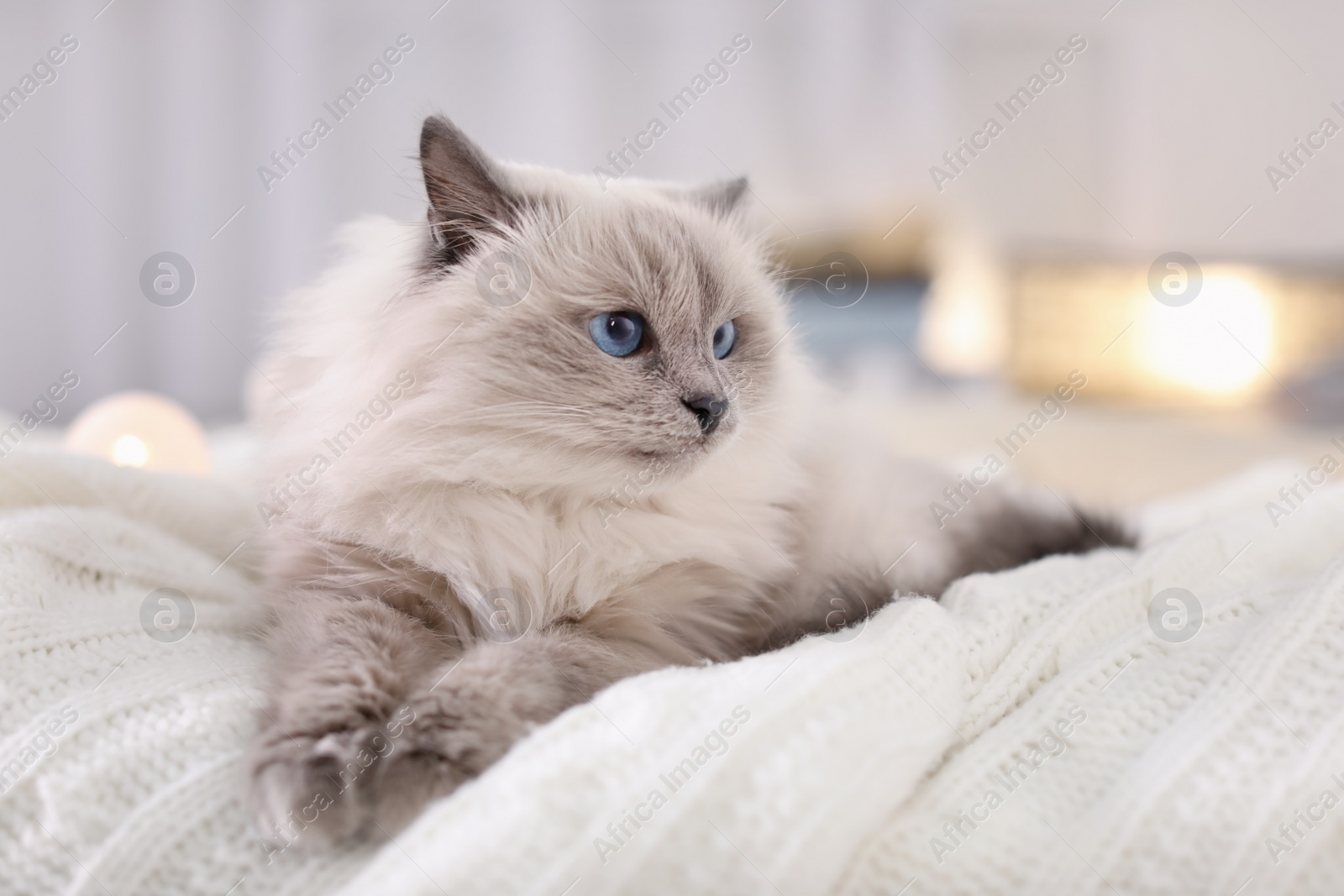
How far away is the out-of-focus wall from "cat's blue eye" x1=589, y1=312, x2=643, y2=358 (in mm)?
3640

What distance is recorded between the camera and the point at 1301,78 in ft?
16.7

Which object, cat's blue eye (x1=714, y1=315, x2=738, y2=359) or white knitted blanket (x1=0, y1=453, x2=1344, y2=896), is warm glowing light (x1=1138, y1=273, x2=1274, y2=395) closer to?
white knitted blanket (x1=0, y1=453, x2=1344, y2=896)

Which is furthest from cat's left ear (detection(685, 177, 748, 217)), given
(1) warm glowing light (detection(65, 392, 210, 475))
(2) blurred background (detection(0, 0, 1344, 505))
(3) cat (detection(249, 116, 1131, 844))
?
(2) blurred background (detection(0, 0, 1344, 505))

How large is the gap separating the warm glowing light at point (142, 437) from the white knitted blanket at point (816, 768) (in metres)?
1.07

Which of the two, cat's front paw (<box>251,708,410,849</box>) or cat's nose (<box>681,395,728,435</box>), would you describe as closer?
cat's front paw (<box>251,708,410,849</box>)

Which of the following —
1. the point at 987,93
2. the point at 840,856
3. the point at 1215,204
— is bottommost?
the point at 840,856

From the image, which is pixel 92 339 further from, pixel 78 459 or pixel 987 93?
pixel 987 93

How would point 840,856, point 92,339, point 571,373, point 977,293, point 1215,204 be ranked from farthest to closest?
point 977,293, point 1215,204, point 92,339, point 571,373, point 840,856

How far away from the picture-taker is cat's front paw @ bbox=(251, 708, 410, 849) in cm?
91

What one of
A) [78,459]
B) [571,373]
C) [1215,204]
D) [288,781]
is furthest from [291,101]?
[1215,204]

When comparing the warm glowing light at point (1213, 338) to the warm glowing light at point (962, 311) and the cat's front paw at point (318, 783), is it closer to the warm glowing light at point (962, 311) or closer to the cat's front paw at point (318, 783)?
the warm glowing light at point (962, 311)

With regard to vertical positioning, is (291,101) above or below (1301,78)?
below

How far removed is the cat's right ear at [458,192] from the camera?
1.31 m

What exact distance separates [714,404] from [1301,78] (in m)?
5.57
